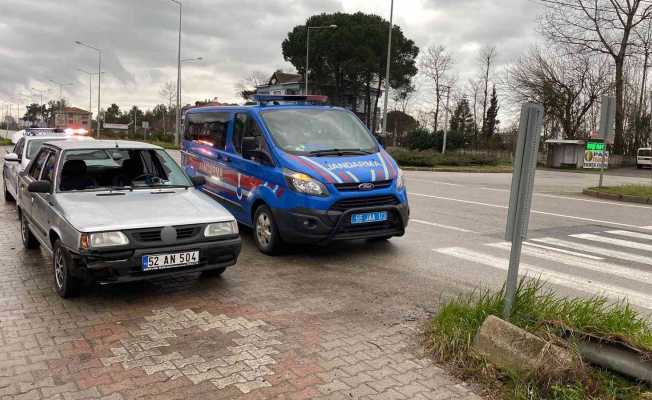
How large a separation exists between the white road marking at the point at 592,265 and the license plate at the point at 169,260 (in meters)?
4.95

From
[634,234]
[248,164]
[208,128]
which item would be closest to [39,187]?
[248,164]

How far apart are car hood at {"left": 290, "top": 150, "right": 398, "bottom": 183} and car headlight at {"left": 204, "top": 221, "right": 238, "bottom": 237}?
159 cm

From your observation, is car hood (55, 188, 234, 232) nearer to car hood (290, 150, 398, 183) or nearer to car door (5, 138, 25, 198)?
car hood (290, 150, 398, 183)

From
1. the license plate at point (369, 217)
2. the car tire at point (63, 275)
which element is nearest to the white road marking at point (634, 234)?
the license plate at point (369, 217)

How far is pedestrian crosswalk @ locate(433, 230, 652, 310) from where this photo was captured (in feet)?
20.8

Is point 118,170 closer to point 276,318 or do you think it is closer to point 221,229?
point 221,229

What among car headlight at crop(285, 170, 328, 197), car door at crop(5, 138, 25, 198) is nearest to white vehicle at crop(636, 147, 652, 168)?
car headlight at crop(285, 170, 328, 197)

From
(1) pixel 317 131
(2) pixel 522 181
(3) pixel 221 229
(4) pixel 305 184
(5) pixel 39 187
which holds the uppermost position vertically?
(1) pixel 317 131

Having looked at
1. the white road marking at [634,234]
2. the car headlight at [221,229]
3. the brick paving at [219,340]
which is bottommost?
the brick paving at [219,340]

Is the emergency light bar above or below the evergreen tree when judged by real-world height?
below

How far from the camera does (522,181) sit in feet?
13.2

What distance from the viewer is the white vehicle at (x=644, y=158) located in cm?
4434

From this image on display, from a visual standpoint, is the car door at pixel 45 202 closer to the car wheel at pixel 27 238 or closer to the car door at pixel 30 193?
the car door at pixel 30 193

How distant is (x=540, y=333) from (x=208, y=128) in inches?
277
